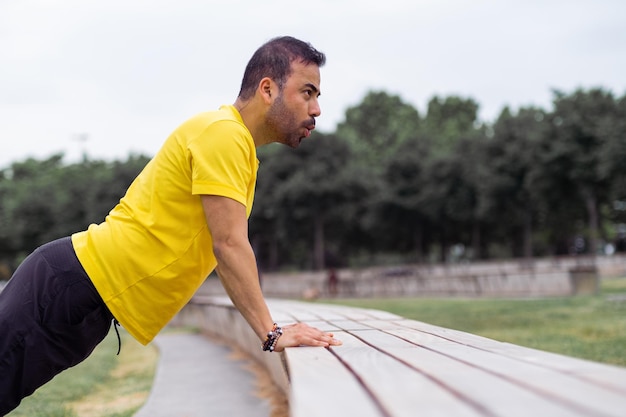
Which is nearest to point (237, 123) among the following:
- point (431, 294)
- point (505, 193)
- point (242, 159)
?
point (242, 159)

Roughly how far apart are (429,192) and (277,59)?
51.5m

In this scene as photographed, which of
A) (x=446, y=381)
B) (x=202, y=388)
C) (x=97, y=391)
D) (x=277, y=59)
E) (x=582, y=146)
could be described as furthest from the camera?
(x=582, y=146)

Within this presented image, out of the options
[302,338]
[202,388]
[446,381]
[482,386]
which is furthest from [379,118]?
[482,386]

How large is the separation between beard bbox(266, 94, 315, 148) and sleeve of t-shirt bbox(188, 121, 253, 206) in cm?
30

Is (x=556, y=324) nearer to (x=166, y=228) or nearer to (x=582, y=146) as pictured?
(x=166, y=228)

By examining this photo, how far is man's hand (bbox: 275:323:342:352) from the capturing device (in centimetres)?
300

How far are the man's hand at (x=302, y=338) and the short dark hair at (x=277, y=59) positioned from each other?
1.02 metres

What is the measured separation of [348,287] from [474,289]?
371 inches

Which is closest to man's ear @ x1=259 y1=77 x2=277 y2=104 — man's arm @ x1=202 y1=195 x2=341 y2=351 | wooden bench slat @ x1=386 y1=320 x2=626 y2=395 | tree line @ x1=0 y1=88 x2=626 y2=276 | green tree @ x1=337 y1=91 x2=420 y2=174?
man's arm @ x1=202 y1=195 x2=341 y2=351

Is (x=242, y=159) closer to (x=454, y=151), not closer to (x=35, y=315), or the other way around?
(x=35, y=315)

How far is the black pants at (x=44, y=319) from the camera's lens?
9.20 ft

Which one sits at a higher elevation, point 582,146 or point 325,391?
point 582,146

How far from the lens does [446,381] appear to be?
1950 mm

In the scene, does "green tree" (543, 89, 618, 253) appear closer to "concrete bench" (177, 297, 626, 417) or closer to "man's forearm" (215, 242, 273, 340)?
"man's forearm" (215, 242, 273, 340)
